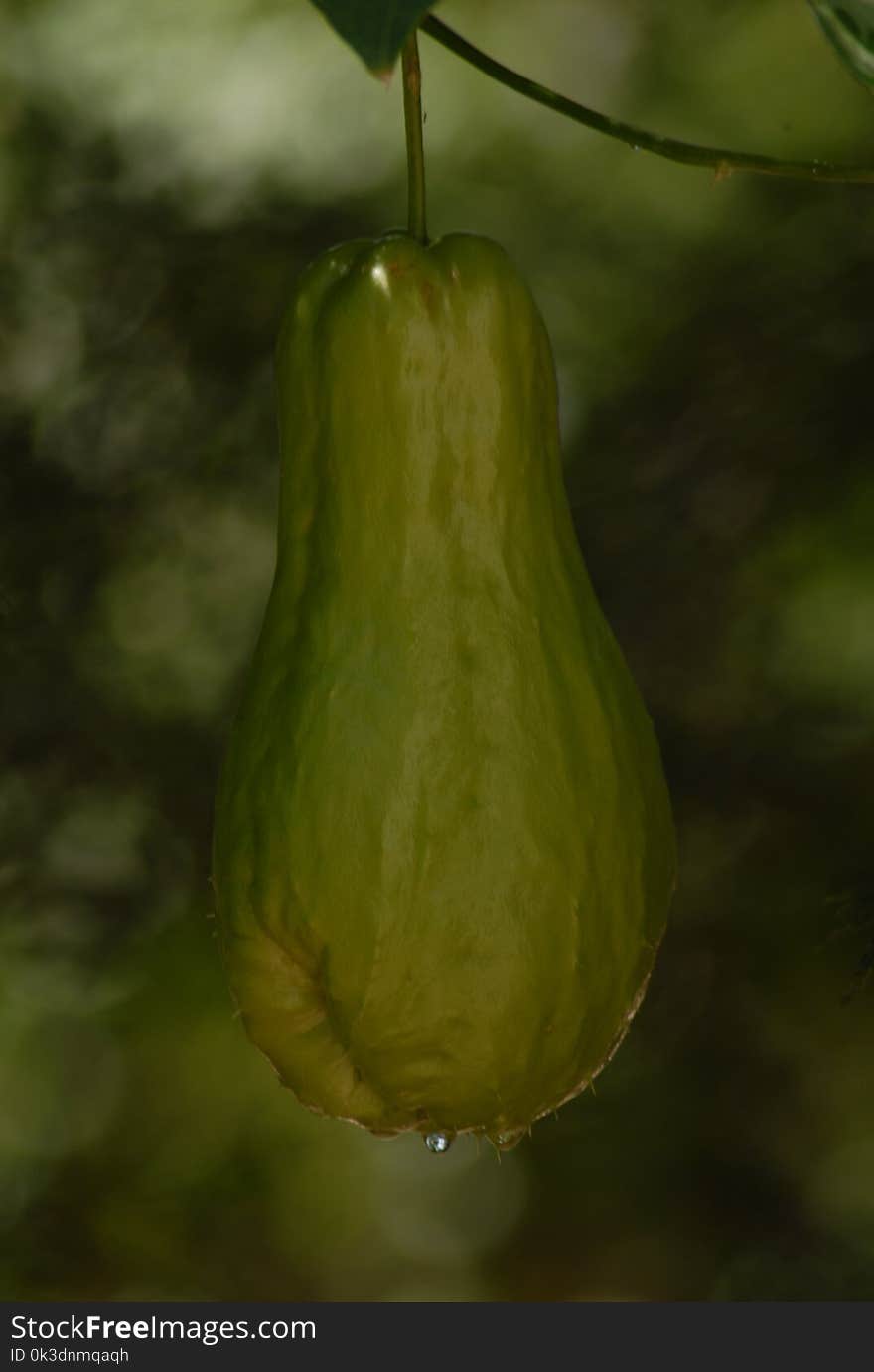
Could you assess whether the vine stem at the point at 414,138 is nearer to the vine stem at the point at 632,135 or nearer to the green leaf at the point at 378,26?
the vine stem at the point at 632,135

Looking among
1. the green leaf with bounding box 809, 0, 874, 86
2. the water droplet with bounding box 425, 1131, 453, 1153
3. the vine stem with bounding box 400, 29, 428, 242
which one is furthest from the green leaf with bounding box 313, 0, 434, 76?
the water droplet with bounding box 425, 1131, 453, 1153

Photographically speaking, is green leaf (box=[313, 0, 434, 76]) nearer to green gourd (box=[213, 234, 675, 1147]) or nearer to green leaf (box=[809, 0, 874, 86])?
green gourd (box=[213, 234, 675, 1147])

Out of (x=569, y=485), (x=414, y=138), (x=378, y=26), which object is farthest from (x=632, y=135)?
(x=569, y=485)

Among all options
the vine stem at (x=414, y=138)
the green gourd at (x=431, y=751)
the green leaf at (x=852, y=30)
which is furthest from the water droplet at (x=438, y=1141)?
the green leaf at (x=852, y=30)

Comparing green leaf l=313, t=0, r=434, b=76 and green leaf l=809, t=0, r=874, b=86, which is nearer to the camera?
green leaf l=313, t=0, r=434, b=76

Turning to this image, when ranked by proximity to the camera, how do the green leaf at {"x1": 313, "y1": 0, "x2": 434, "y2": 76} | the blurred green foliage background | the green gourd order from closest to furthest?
the green leaf at {"x1": 313, "y1": 0, "x2": 434, "y2": 76} → the green gourd → the blurred green foliage background

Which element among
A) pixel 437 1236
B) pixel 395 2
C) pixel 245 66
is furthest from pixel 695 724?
pixel 395 2
